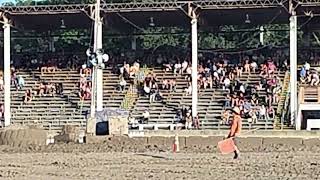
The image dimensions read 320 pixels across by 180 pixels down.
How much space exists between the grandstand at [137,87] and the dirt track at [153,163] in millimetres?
15095

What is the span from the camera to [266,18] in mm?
50219

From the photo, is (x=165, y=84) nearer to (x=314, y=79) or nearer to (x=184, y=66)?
(x=184, y=66)

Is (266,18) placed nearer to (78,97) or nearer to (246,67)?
(246,67)

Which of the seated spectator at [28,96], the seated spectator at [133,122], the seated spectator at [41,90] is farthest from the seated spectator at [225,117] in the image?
the seated spectator at [28,96]

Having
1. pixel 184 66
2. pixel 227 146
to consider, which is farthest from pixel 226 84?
pixel 227 146

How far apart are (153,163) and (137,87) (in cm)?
2577

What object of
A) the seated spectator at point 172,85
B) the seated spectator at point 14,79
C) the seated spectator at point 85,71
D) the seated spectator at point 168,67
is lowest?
the seated spectator at point 172,85

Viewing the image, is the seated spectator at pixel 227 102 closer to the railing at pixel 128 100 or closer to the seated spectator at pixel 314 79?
the seated spectator at pixel 314 79

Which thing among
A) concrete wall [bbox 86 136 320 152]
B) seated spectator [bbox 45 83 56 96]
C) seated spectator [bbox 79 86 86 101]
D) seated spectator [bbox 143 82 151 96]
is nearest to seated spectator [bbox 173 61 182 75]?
seated spectator [bbox 143 82 151 96]

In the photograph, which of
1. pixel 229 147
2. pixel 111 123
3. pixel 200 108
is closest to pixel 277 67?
pixel 200 108

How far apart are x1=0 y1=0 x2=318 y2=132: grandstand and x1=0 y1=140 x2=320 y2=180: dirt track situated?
49.5 feet

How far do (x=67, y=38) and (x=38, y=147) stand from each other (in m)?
41.8

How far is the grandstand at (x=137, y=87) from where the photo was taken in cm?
4294

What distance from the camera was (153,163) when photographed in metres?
21.1
